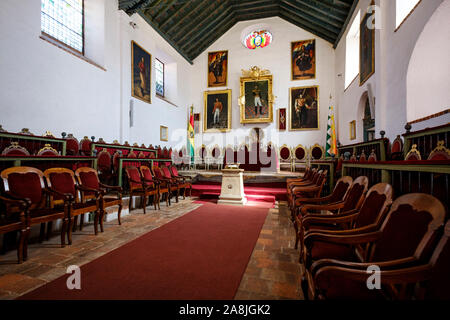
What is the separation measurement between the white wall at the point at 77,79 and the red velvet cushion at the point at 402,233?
6.21 meters

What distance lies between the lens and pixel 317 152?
391 inches

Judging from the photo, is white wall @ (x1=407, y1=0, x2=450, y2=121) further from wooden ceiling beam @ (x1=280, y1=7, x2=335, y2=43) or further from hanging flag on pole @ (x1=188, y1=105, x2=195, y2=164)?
hanging flag on pole @ (x1=188, y1=105, x2=195, y2=164)

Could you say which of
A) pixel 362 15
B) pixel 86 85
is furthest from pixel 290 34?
pixel 86 85

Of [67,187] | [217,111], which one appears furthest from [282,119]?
[67,187]

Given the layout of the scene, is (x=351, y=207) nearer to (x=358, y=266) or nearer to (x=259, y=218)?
(x=358, y=266)

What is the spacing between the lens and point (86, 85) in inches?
241

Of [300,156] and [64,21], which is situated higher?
[64,21]

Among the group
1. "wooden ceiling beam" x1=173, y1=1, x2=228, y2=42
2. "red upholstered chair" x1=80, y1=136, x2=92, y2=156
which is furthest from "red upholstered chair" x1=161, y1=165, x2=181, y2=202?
"wooden ceiling beam" x1=173, y1=1, x2=228, y2=42

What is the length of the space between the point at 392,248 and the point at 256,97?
10473 mm

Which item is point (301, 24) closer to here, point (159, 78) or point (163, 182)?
point (159, 78)

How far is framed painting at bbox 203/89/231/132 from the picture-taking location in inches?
448

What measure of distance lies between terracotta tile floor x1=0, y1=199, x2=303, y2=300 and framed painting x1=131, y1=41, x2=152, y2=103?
596 centimetres

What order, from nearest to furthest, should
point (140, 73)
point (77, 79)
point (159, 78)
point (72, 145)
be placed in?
point (72, 145) → point (77, 79) → point (140, 73) → point (159, 78)
